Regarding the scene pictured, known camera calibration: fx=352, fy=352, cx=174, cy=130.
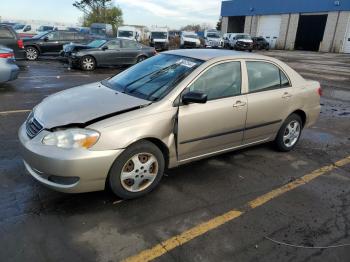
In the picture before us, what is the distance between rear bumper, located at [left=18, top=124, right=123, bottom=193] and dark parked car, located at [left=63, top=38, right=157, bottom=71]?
12483 mm

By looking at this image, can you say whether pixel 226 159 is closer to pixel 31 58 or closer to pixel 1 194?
pixel 1 194

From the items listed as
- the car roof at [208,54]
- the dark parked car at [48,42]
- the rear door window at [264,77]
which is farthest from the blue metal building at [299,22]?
the car roof at [208,54]

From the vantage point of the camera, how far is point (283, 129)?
5.41 m

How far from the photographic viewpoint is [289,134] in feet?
18.4

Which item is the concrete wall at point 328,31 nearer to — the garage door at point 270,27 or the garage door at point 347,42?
the garage door at point 347,42

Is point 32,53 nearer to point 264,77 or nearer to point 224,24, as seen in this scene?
point 264,77

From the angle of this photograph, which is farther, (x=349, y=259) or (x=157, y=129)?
(x=157, y=129)

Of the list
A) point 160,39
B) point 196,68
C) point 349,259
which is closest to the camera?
point 349,259

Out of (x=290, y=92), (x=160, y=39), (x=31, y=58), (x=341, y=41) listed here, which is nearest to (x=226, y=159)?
(x=290, y=92)

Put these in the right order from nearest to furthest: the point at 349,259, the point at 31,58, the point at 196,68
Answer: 1. the point at 349,259
2. the point at 196,68
3. the point at 31,58

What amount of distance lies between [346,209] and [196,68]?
2367 mm

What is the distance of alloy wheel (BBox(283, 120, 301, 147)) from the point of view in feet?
18.2

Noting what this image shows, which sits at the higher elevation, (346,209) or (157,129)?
(157,129)

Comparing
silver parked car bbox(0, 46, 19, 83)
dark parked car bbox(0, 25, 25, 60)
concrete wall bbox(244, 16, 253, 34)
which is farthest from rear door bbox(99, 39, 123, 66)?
concrete wall bbox(244, 16, 253, 34)
